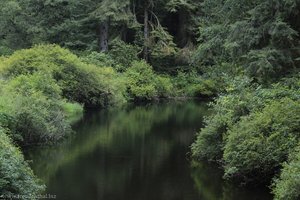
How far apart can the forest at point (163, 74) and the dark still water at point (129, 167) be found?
33.0 inches

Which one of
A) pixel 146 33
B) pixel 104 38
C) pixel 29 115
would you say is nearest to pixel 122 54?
pixel 104 38

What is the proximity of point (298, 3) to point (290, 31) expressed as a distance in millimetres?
1486

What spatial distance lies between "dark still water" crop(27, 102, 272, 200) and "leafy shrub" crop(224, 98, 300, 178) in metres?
0.77

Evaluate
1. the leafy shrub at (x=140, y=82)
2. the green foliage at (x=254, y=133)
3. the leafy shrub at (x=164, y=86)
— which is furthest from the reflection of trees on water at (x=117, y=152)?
the leafy shrub at (x=164, y=86)

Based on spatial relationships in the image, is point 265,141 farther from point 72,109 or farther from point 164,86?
point 164,86

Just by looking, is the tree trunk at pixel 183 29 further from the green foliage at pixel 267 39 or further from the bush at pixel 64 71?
the green foliage at pixel 267 39

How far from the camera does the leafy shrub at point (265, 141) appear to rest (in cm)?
1572

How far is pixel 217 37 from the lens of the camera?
89.1ft

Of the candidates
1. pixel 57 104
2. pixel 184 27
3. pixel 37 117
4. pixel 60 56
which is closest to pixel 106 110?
pixel 60 56

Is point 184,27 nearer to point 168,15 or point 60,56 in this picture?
point 168,15

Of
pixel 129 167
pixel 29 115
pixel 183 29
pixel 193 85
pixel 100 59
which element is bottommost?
pixel 193 85

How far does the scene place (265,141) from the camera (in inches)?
635

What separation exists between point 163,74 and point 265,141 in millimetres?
Result: 35943

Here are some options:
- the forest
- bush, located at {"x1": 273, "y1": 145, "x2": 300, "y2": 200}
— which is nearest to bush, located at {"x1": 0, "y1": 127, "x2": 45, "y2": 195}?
the forest
